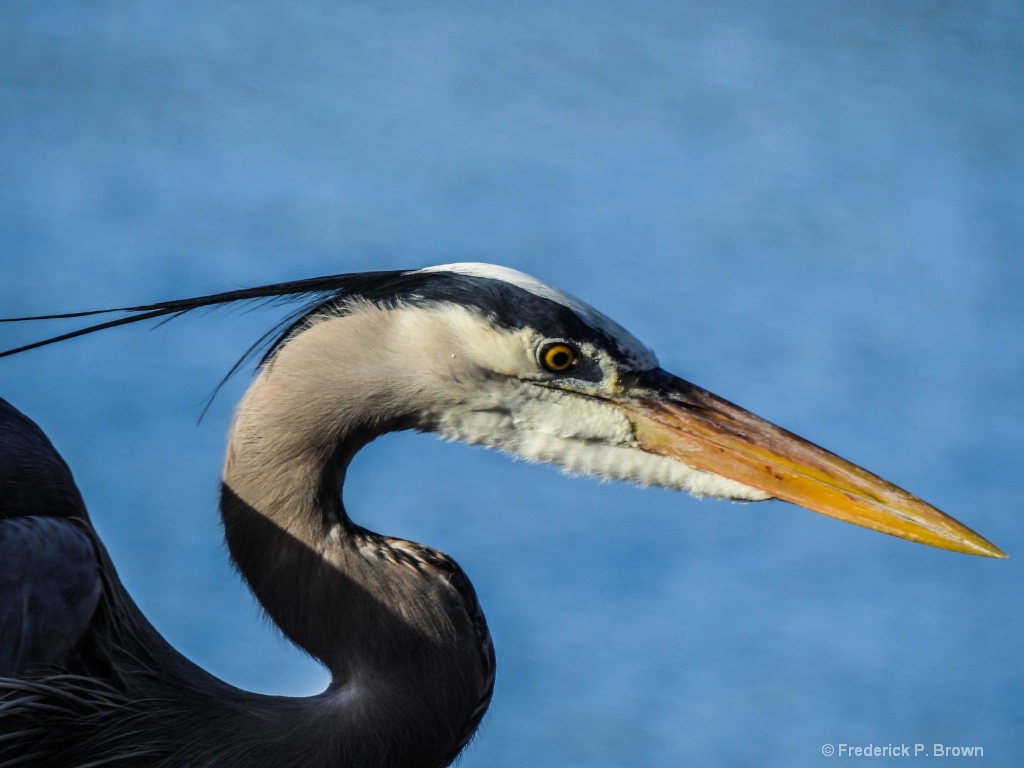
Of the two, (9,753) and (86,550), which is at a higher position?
(86,550)

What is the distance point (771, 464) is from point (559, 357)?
312 millimetres

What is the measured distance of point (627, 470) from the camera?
165 centimetres

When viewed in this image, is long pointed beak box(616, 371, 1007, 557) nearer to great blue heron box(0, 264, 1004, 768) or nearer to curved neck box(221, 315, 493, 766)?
great blue heron box(0, 264, 1004, 768)

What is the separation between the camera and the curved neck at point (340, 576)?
59.9 inches

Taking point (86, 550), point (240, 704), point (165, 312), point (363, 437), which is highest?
point (165, 312)

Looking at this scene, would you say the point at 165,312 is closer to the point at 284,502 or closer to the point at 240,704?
the point at 284,502

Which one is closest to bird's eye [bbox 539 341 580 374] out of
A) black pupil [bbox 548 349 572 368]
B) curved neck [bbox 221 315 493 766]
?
black pupil [bbox 548 349 572 368]

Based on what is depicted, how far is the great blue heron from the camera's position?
5.00 feet

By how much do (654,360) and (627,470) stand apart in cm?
14

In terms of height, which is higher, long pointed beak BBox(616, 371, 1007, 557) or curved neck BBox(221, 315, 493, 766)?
long pointed beak BBox(616, 371, 1007, 557)

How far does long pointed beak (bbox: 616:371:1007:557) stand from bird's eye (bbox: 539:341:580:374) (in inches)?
3.6

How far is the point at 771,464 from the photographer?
165cm

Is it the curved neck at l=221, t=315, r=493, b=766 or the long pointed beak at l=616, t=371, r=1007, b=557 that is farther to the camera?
the long pointed beak at l=616, t=371, r=1007, b=557

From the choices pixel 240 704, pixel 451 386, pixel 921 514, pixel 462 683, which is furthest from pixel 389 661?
pixel 921 514
